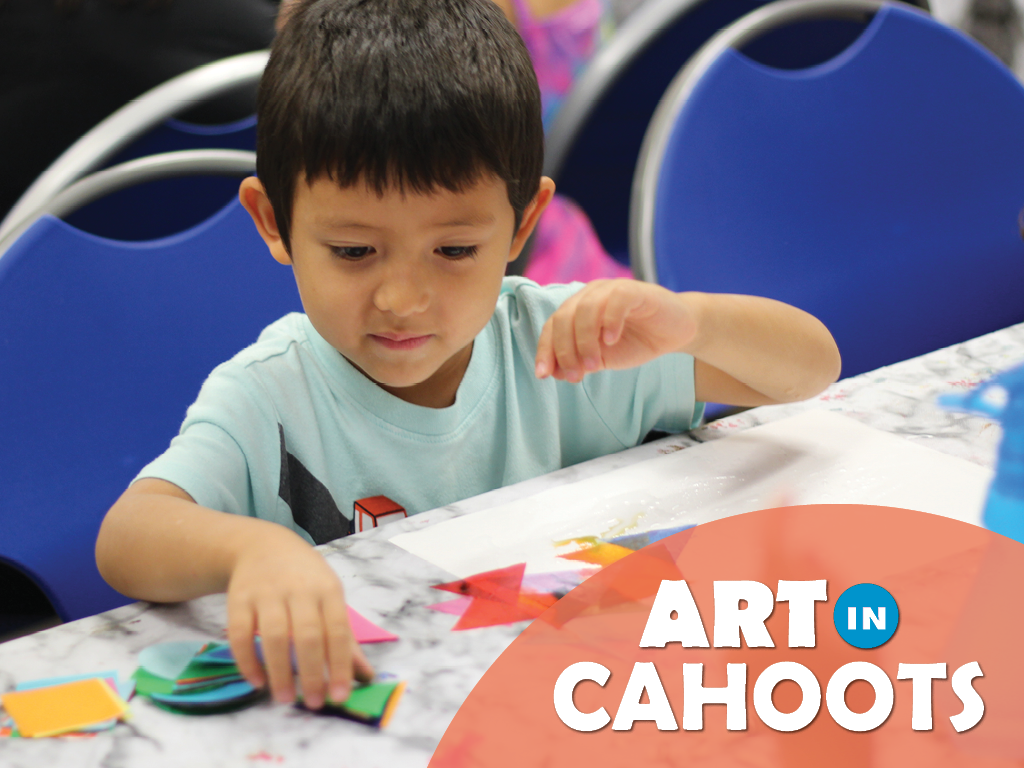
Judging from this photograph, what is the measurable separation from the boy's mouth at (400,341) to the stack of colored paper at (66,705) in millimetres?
276

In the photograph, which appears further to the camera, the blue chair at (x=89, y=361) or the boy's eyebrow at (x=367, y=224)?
the blue chair at (x=89, y=361)

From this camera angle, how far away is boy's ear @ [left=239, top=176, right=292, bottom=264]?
646mm

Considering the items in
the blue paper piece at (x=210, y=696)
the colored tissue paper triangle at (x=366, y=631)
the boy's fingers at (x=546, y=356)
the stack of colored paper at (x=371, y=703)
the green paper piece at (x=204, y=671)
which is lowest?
the stack of colored paper at (x=371, y=703)

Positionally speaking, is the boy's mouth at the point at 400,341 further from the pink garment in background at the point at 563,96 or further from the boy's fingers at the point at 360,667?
the pink garment in background at the point at 563,96

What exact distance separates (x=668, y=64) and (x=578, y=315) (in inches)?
50.4

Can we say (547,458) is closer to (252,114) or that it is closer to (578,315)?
(578,315)

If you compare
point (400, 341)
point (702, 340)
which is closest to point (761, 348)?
point (702, 340)

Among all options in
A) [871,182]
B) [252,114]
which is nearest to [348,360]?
[871,182]

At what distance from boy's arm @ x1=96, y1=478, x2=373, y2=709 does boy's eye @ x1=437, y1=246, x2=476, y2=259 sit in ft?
0.69

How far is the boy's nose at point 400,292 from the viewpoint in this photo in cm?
56

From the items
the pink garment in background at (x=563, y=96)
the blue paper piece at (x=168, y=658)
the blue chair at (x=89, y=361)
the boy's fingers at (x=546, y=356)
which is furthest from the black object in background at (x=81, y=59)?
the blue paper piece at (x=168, y=658)

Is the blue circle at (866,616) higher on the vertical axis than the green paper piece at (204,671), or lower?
lower

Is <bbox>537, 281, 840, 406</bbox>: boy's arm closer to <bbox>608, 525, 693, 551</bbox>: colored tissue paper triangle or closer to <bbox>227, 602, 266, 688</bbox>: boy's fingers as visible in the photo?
<bbox>608, 525, 693, 551</bbox>: colored tissue paper triangle

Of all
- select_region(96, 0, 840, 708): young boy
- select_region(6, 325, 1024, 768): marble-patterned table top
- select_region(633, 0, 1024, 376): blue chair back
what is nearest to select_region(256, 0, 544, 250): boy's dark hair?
select_region(96, 0, 840, 708): young boy
